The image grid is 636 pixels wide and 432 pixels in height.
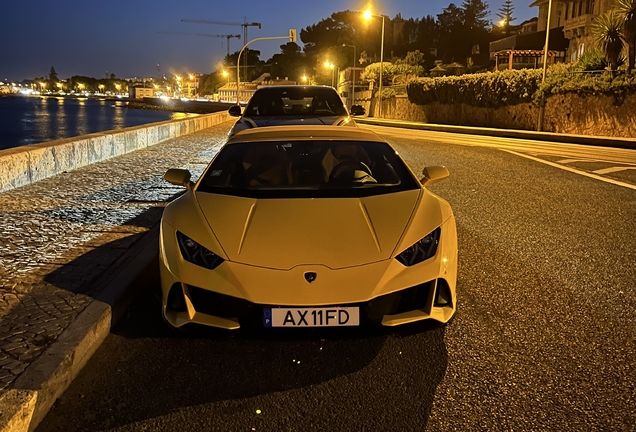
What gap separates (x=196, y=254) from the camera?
11.3 feet

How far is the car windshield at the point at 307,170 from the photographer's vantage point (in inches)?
166

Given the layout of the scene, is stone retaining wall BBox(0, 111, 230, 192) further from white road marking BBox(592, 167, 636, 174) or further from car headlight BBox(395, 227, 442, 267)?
white road marking BBox(592, 167, 636, 174)

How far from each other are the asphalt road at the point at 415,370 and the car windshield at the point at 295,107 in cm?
541

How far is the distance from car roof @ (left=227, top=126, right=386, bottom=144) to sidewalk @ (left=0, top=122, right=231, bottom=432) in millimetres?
1273

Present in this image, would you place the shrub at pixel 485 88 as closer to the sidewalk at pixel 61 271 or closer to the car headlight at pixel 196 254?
the sidewalk at pixel 61 271

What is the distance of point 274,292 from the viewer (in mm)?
3193

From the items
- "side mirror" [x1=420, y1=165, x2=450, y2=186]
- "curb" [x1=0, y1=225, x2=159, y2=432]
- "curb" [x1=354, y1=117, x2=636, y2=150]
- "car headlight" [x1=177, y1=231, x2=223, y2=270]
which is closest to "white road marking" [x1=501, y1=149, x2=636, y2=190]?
"curb" [x1=354, y1=117, x2=636, y2=150]

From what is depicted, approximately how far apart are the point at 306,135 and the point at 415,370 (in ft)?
7.50

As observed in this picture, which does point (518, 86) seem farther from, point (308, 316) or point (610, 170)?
point (308, 316)

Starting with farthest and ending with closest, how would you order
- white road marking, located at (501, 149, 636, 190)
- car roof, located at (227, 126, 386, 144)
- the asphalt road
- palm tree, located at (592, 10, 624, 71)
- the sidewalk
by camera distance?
palm tree, located at (592, 10, 624, 71)
white road marking, located at (501, 149, 636, 190)
car roof, located at (227, 126, 386, 144)
the sidewalk
the asphalt road

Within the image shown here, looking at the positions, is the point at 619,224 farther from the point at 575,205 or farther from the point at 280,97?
the point at 280,97

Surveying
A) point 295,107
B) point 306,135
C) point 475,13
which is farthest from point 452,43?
point 306,135

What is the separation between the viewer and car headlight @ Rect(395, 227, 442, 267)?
338cm

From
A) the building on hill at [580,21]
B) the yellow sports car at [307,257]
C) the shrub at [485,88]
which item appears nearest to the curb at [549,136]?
the shrub at [485,88]
